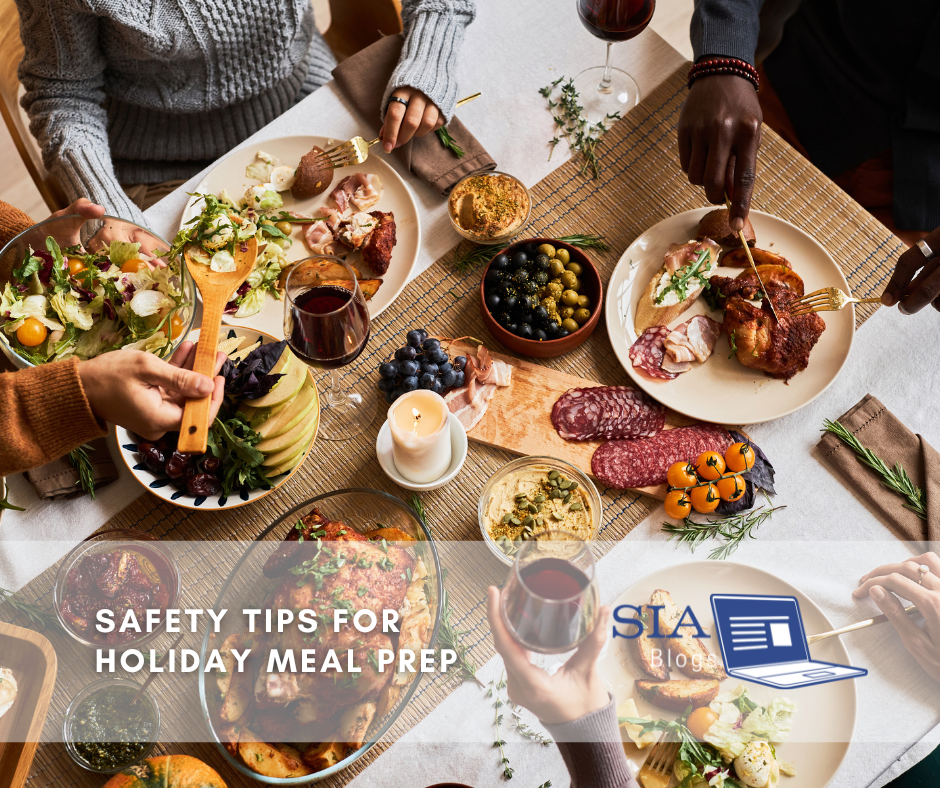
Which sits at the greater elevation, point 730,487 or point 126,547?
point 730,487

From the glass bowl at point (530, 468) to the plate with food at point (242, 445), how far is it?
43 centimetres

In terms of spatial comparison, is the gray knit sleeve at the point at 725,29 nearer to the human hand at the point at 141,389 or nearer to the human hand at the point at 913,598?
the human hand at the point at 913,598

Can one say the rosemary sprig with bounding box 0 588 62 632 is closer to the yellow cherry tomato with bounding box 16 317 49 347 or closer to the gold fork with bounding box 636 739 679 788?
the yellow cherry tomato with bounding box 16 317 49 347

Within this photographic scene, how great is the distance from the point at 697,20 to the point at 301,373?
145cm

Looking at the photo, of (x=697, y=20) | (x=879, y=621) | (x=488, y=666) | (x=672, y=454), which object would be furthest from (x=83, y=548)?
(x=697, y=20)

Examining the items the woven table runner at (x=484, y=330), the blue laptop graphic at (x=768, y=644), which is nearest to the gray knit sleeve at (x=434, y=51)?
the woven table runner at (x=484, y=330)

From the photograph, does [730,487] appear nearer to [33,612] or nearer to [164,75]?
[33,612]

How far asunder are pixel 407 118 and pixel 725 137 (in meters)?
0.85

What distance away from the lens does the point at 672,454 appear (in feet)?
5.41

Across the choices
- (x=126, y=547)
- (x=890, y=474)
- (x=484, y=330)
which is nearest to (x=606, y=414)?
(x=484, y=330)

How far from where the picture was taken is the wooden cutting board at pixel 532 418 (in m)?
1.69

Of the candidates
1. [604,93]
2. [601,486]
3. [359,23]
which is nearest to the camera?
[601,486]

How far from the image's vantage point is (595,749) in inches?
47.7

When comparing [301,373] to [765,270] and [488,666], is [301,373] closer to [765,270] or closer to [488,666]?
[488,666]
